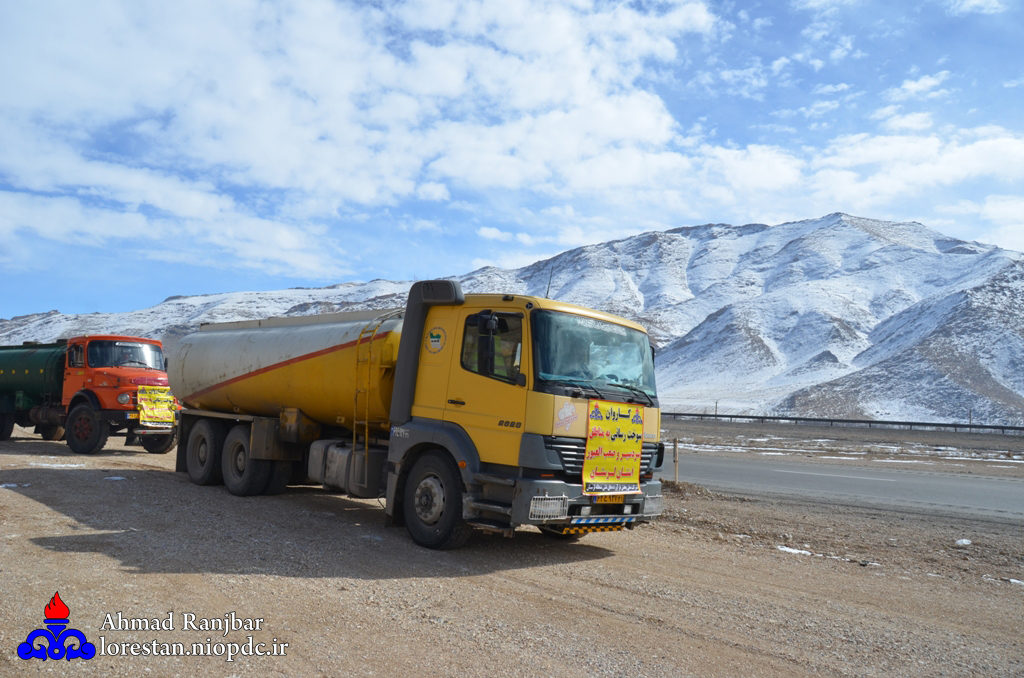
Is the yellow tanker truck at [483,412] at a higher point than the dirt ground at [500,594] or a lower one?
higher

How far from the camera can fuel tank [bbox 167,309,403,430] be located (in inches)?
376

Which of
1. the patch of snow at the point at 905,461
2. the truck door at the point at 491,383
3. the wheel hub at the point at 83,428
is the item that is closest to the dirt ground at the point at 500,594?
the truck door at the point at 491,383

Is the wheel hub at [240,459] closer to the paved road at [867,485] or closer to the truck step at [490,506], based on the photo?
the truck step at [490,506]

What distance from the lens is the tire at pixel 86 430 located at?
1742 centimetres

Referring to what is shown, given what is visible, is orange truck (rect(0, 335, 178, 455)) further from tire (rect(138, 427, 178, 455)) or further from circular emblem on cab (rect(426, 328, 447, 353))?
circular emblem on cab (rect(426, 328, 447, 353))

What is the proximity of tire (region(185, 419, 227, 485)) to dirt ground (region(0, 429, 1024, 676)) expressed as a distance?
1.73 meters

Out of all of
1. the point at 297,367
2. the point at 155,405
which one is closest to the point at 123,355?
the point at 155,405

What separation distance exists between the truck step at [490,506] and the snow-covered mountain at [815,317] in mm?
5924

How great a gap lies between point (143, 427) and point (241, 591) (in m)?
12.9

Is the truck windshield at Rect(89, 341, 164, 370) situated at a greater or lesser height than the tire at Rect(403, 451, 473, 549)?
greater

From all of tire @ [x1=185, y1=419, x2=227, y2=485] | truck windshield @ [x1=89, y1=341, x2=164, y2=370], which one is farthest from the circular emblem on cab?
truck windshield @ [x1=89, y1=341, x2=164, y2=370]

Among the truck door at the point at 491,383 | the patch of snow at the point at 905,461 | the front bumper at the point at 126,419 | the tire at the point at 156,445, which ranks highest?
the truck door at the point at 491,383

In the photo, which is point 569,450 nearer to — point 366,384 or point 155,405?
point 366,384

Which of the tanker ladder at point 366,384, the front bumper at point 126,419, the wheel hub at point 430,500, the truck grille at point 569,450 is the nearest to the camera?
the truck grille at point 569,450
